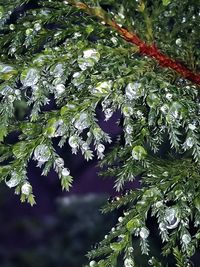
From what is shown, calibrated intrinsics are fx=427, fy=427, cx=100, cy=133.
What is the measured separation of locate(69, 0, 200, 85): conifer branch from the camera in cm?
121

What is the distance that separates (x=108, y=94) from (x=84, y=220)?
355 cm

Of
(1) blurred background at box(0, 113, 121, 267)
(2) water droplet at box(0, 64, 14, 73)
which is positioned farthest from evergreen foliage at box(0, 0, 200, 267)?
(1) blurred background at box(0, 113, 121, 267)

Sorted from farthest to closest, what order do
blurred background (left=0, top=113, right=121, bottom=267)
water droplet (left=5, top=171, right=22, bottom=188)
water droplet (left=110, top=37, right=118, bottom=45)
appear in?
blurred background (left=0, top=113, right=121, bottom=267) < water droplet (left=110, top=37, right=118, bottom=45) < water droplet (left=5, top=171, right=22, bottom=188)

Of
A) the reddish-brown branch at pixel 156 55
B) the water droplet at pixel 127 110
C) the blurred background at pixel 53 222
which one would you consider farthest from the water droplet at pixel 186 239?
the blurred background at pixel 53 222

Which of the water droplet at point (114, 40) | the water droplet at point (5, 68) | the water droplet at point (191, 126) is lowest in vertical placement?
the water droplet at point (191, 126)

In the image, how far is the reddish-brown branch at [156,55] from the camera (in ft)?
4.00

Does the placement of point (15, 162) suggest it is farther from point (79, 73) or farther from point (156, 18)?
point (156, 18)

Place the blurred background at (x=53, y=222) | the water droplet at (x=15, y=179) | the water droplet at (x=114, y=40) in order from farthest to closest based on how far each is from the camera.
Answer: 1. the blurred background at (x=53, y=222)
2. the water droplet at (x=114, y=40)
3. the water droplet at (x=15, y=179)

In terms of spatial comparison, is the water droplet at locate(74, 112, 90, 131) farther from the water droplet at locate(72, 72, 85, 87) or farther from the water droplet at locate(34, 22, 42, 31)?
the water droplet at locate(34, 22, 42, 31)

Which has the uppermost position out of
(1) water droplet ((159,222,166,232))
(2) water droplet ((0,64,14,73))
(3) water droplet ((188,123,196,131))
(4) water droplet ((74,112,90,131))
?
(2) water droplet ((0,64,14,73))

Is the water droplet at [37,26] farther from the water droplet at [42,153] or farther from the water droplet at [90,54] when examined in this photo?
the water droplet at [42,153]

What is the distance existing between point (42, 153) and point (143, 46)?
0.43 m

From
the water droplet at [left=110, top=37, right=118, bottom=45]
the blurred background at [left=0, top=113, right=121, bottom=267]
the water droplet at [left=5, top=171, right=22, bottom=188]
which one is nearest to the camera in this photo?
the water droplet at [left=5, top=171, right=22, bottom=188]

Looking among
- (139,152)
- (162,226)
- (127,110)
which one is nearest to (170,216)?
(162,226)
